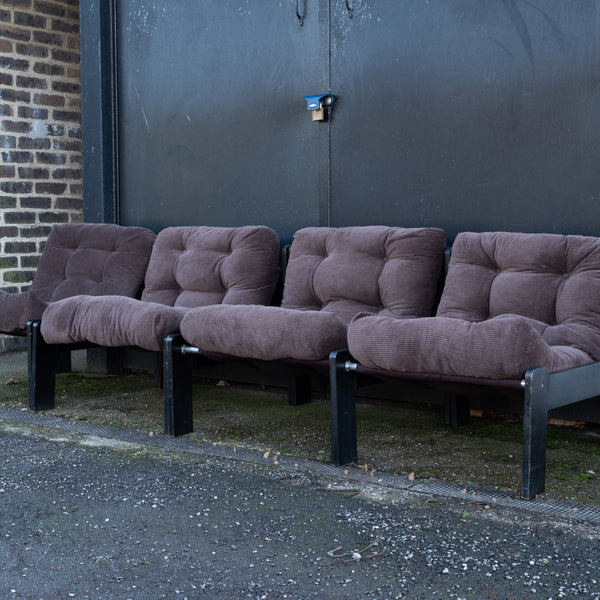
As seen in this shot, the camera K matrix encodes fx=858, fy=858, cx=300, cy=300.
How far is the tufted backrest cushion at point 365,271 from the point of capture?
3613 millimetres

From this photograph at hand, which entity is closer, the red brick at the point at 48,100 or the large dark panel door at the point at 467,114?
the large dark panel door at the point at 467,114

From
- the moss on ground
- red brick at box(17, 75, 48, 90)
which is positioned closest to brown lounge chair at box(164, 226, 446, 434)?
the moss on ground

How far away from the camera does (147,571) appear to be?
2.17 metres

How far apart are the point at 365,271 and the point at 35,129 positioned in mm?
3603

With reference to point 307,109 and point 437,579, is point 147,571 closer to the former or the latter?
point 437,579

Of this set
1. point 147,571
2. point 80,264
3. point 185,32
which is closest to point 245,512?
point 147,571

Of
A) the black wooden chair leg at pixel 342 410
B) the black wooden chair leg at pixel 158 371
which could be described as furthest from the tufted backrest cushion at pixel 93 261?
the black wooden chair leg at pixel 342 410

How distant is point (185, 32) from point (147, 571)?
360 centimetres

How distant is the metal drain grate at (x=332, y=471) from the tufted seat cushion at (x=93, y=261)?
0.84 meters

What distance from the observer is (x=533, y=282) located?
10.8 feet

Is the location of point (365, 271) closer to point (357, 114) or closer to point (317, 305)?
point (317, 305)

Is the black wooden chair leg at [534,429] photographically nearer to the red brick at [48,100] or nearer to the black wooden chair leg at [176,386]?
the black wooden chair leg at [176,386]

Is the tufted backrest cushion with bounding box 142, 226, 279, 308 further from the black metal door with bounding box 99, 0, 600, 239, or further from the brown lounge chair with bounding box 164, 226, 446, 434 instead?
the black metal door with bounding box 99, 0, 600, 239

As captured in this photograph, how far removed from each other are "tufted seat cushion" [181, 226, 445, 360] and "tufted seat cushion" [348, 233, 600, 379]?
0.48 ft
